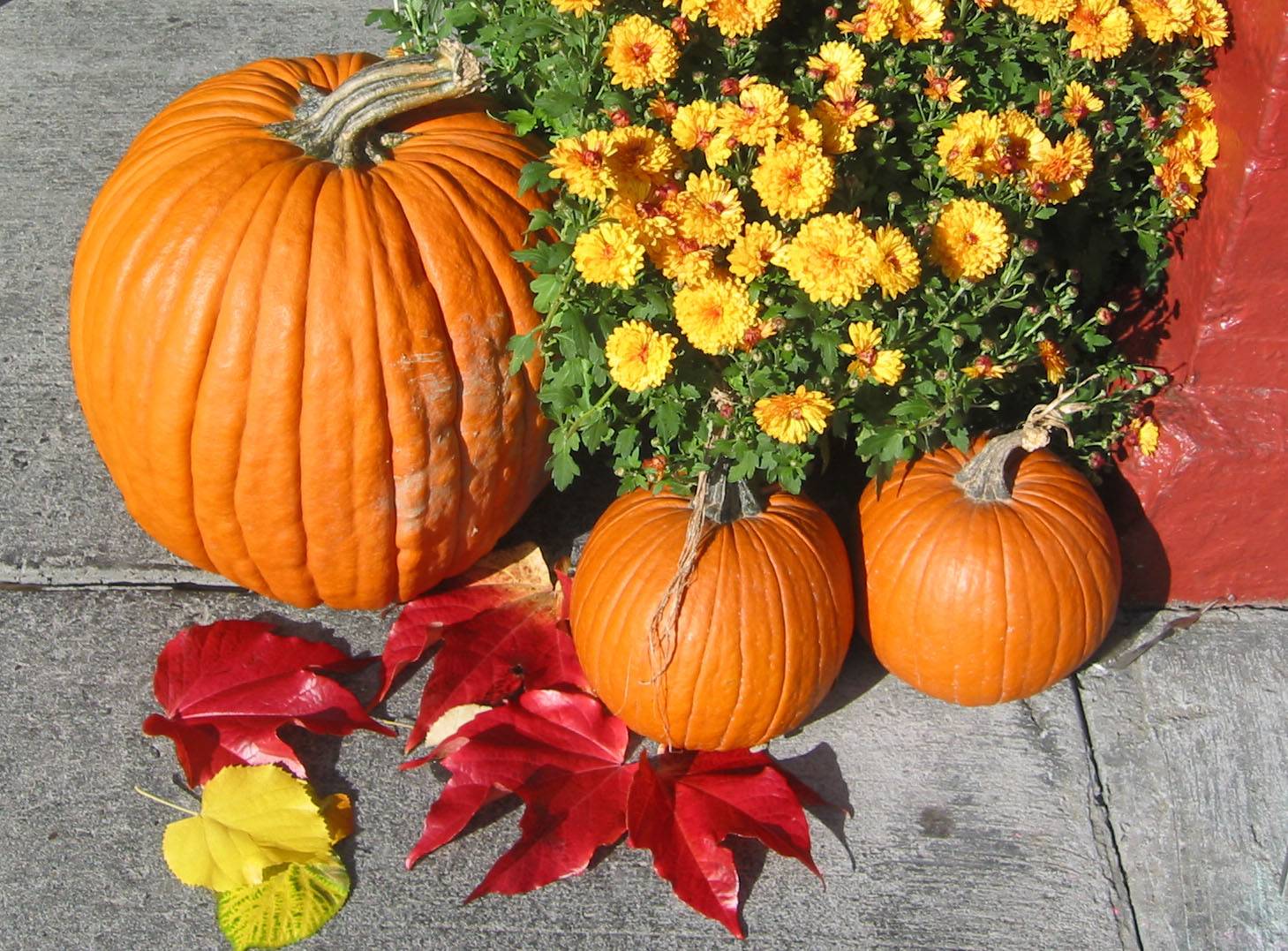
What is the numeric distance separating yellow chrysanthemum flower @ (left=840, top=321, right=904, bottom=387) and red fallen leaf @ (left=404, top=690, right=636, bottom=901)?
900mm

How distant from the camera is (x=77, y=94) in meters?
4.35

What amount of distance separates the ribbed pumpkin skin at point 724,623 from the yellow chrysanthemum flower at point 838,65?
820mm

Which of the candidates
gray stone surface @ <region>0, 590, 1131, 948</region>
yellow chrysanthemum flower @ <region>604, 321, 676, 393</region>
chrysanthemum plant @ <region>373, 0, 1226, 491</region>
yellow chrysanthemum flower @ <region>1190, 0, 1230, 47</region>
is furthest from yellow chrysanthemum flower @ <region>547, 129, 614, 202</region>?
yellow chrysanthemum flower @ <region>1190, 0, 1230, 47</region>

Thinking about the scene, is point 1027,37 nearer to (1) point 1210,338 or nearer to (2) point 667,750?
(1) point 1210,338

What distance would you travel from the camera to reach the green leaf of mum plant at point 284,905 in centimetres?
230

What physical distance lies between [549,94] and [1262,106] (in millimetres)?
1378

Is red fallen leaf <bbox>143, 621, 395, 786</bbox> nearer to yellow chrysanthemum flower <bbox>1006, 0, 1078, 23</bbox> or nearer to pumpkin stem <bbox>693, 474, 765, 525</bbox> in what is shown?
pumpkin stem <bbox>693, 474, 765, 525</bbox>

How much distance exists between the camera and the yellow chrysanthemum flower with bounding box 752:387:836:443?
7.43 ft

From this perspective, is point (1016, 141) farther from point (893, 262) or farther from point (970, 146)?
point (893, 262)

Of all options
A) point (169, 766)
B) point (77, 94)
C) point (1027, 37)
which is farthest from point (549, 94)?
point (77, 94)

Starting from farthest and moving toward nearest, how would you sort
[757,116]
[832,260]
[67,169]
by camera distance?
[67,169]
[757,116]
[832,260]

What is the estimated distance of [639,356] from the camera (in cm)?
227

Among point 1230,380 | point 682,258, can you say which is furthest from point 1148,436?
point 682,258

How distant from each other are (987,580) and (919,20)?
3.57 feet
